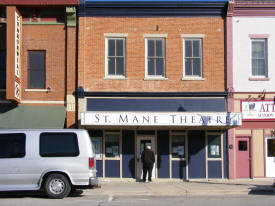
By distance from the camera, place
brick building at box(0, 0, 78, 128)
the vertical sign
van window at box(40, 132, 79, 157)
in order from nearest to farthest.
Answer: van window at box(40, 132, 79, 157) → the vertical sign → brick building at box(0, 0, 78, 128)

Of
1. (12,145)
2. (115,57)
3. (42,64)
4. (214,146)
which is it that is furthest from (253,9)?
(12,145)

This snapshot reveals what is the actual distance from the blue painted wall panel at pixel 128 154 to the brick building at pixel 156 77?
45 millimetres

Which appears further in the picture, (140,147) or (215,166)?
(140,147)

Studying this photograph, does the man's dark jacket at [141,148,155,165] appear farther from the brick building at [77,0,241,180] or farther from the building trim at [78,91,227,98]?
the building trim at [78,91,227,98]

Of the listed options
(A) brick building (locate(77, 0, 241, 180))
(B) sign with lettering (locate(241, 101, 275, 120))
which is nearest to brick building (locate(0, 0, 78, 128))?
(A) brick building (locate(77, 0, 241, 180))

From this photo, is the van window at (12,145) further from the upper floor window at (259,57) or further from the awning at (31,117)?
the upper floor window at (259,57)

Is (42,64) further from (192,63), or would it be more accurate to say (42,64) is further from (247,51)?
(247,51)

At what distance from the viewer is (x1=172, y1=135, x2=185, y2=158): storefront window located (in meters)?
20.5

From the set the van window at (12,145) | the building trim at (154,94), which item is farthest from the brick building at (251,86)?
the van window at (12,145)

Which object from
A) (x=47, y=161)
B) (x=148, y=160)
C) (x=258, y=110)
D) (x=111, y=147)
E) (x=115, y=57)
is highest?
(x=115, y=57)

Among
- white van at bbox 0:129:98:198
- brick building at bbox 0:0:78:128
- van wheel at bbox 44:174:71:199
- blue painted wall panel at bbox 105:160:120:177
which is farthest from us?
blue painted wall panel at bbox 105:160:120:177

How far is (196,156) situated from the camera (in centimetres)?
2041

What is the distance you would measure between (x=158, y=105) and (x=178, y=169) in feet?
9.84

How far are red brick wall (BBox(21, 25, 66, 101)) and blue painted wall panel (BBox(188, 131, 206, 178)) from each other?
6.17 meters
